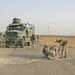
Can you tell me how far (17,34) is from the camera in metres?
32.1

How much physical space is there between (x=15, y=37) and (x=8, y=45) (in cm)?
129

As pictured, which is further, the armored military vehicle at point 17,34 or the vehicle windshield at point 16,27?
the vehicle windshield at point 16,27

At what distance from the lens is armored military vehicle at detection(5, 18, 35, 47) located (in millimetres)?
32125

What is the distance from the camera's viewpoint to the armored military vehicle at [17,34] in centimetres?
3212

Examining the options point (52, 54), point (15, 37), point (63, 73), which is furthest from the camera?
point (15, 37)

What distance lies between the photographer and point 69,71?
12883mm

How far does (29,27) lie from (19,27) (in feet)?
7.75

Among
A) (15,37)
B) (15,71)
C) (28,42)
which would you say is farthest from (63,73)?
(28,42)

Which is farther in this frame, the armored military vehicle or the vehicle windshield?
the vehicle windshield

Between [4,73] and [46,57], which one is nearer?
[4,73]

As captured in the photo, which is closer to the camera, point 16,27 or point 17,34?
point 17,34

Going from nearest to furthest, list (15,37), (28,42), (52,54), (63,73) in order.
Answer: (63,73) → (52,54) → (15,37) → (28,42)

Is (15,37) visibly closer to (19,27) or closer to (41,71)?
(19,27)

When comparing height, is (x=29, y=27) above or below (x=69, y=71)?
above
